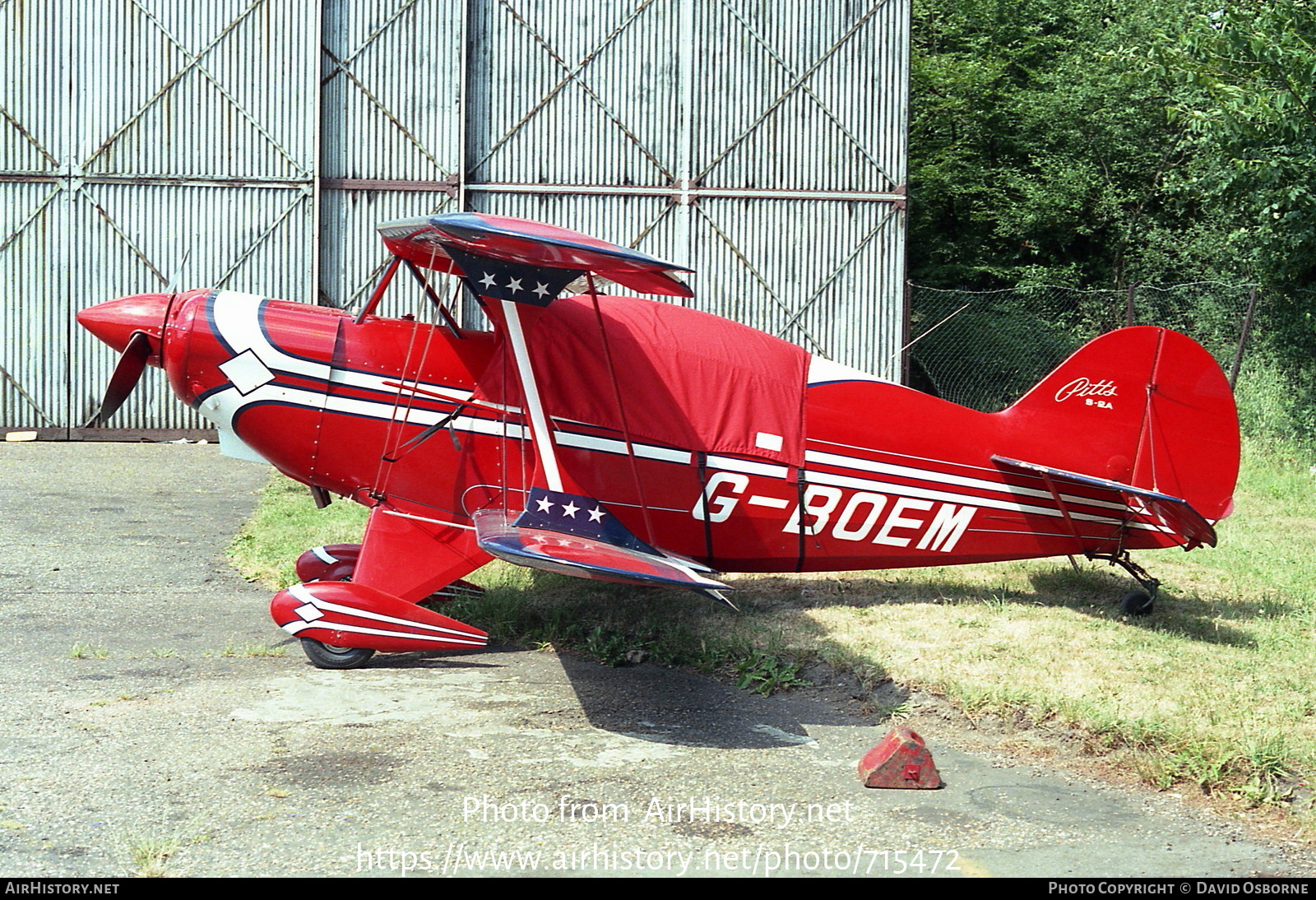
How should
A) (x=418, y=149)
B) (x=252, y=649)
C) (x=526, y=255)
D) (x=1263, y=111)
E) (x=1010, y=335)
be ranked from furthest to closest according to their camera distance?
(x=1010, y=335) → (x=418, y=149) → (x=1263, y=111) → (x=252, y=649) → (x=526, y=255)

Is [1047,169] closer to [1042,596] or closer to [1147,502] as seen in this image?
[1042,596]

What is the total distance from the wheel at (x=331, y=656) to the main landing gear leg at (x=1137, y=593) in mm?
4801

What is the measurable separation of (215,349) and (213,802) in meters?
3.30

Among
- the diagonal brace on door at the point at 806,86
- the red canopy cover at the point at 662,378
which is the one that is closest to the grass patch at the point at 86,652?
the red canopy cover at the point at 662,378

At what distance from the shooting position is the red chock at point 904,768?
16.4ft

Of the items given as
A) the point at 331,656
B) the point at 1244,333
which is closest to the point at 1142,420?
the point at 331,656

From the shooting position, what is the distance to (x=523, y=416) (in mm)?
7020

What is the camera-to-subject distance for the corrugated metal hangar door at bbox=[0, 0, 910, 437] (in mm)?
16688

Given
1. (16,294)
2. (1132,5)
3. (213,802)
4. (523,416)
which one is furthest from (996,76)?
(213,802)

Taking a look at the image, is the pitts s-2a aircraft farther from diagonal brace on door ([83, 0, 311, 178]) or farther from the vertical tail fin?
diagonal brace on door ([83, 0, 311, 178])

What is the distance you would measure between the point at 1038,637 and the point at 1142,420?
5.71ft

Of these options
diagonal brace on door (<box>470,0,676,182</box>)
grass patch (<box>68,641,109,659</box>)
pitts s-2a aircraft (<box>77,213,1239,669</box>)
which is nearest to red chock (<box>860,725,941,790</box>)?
pitts s-2a aircraft (<box>77,213,1239,669</box>)

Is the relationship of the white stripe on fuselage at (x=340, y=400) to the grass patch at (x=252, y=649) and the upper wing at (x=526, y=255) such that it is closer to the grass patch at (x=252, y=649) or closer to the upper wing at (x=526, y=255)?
the upper wing at (x=526, y=255)

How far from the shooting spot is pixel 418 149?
55.6 feet
